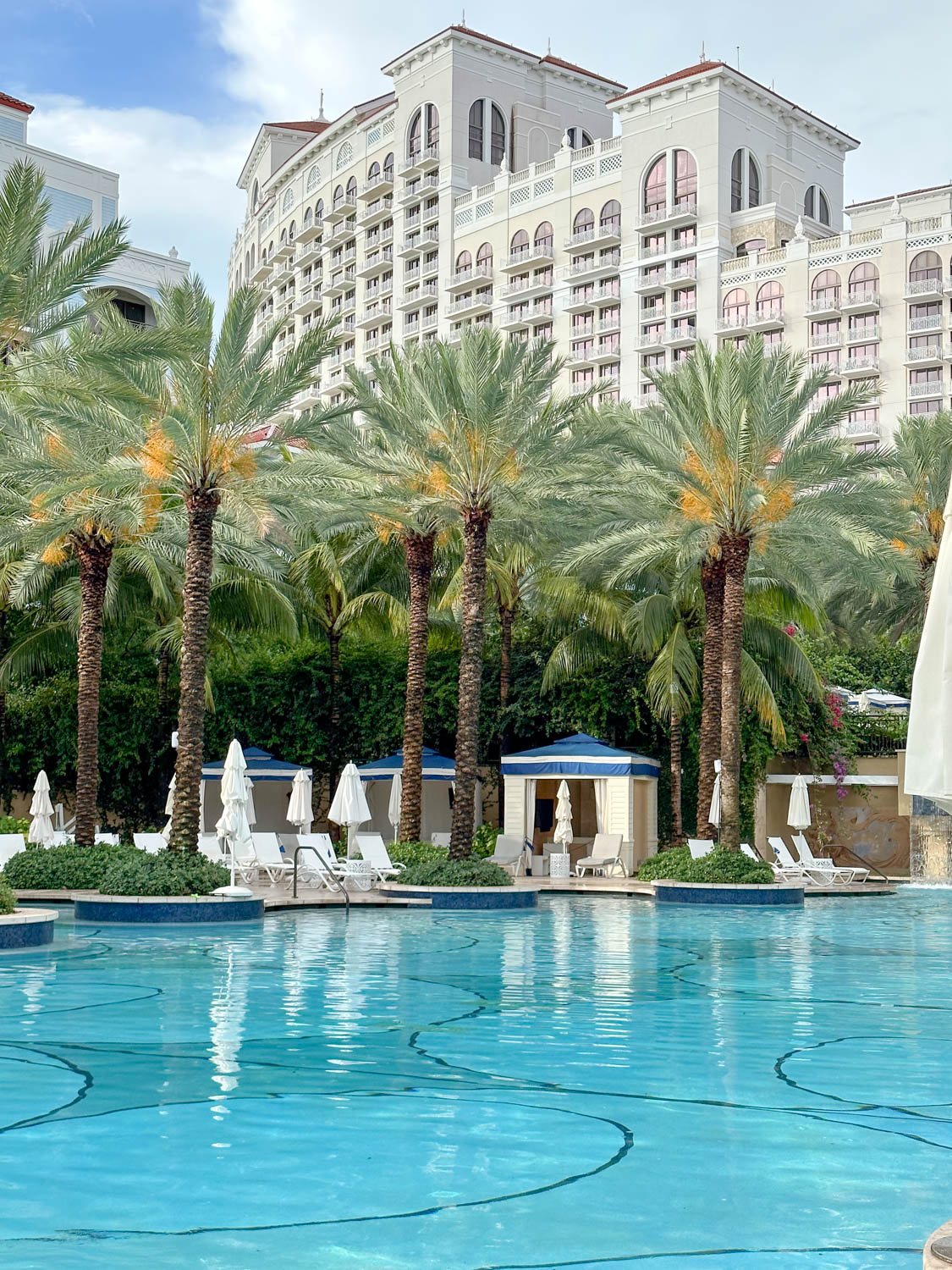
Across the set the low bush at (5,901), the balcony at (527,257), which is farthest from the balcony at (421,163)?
the low bush at (5,901)

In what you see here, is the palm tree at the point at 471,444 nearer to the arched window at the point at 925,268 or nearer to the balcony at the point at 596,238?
the arched window at the point at 925,268

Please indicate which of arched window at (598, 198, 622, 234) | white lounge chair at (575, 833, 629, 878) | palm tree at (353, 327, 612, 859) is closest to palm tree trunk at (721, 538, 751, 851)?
palm tree at (353, 327, 612, 859)

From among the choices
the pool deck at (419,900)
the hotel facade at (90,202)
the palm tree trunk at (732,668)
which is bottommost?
the pool deck at (419,900)

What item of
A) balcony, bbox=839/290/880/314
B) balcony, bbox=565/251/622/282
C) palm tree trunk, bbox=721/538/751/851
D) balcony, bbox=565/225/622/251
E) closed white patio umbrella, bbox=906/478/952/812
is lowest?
closed white patio umbrella, bbox=906/478/952/812

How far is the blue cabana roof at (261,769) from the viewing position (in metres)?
29.4

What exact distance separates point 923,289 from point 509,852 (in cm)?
4629

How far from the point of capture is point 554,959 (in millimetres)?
14328

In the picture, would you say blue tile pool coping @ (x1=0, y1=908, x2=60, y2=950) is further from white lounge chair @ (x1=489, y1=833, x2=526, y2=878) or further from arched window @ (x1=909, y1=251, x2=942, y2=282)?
arched window @ (x1=909, y1=251, x2=942, y2=282)

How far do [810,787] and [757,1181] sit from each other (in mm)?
29127

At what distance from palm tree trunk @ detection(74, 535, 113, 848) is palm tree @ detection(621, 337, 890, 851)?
903cm

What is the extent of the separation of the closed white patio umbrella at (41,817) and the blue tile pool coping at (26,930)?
8.97 metres

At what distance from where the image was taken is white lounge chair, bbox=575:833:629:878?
88.3 ft

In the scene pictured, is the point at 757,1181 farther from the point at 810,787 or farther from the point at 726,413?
the point at 810,787

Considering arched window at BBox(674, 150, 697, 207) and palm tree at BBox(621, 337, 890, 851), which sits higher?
arched window at BBox(674, 150, 697, 207)
